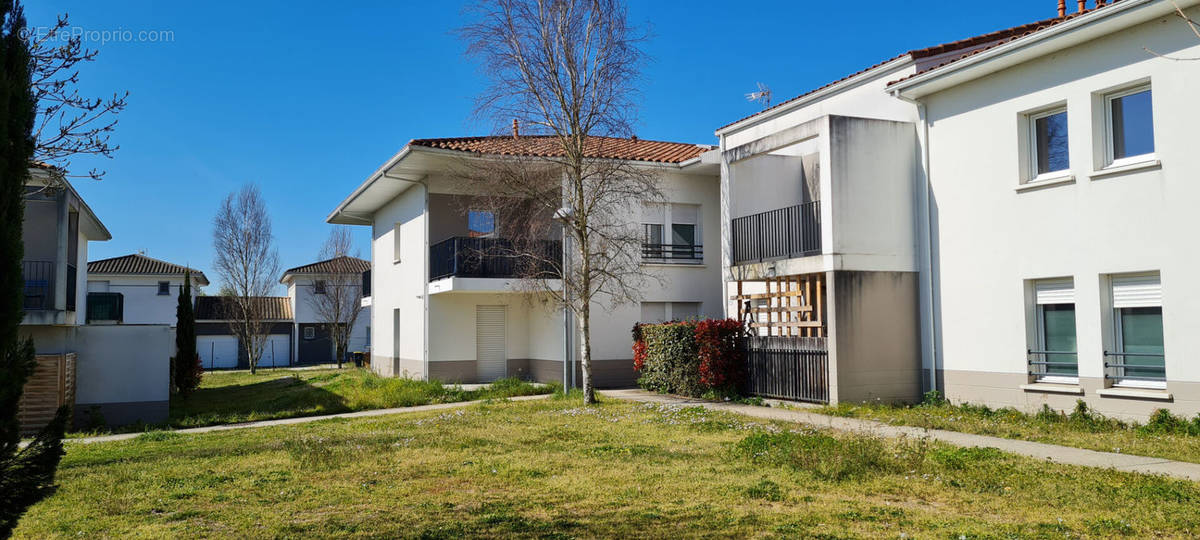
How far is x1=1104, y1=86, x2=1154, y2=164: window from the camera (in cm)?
1197

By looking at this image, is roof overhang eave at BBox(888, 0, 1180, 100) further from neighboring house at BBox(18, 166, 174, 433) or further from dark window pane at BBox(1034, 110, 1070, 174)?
neighboring house at BBox(18, 166, 174, 433)

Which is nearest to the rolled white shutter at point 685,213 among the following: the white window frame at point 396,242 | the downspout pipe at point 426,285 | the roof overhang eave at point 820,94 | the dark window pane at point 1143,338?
the roof overhang eave at point 820,94

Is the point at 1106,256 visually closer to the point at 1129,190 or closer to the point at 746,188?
the point at 1129,190

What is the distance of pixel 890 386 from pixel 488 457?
8332mm

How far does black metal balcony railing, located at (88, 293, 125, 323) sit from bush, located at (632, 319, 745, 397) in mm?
19330

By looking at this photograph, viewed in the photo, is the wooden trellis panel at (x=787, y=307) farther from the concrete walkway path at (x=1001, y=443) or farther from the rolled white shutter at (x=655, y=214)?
the rolled white shutter at (x=655, y=214)

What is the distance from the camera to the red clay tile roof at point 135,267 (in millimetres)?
47906

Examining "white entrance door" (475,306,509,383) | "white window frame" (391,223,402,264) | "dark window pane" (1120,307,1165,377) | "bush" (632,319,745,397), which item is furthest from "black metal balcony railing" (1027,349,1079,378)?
"white window frame" (391,223,402,264)

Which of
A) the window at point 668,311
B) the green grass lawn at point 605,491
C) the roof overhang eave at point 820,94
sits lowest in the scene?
the green grass lawn at point 605,491

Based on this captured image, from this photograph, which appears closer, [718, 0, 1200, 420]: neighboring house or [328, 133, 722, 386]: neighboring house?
[718, 0, 1200, 420]: neighboring house

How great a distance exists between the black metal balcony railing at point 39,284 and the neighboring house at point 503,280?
310 inches

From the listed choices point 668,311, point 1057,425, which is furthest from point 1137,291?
point 668,311

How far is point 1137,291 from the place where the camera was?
1191 cm

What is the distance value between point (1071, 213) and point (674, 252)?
35.3 ft
